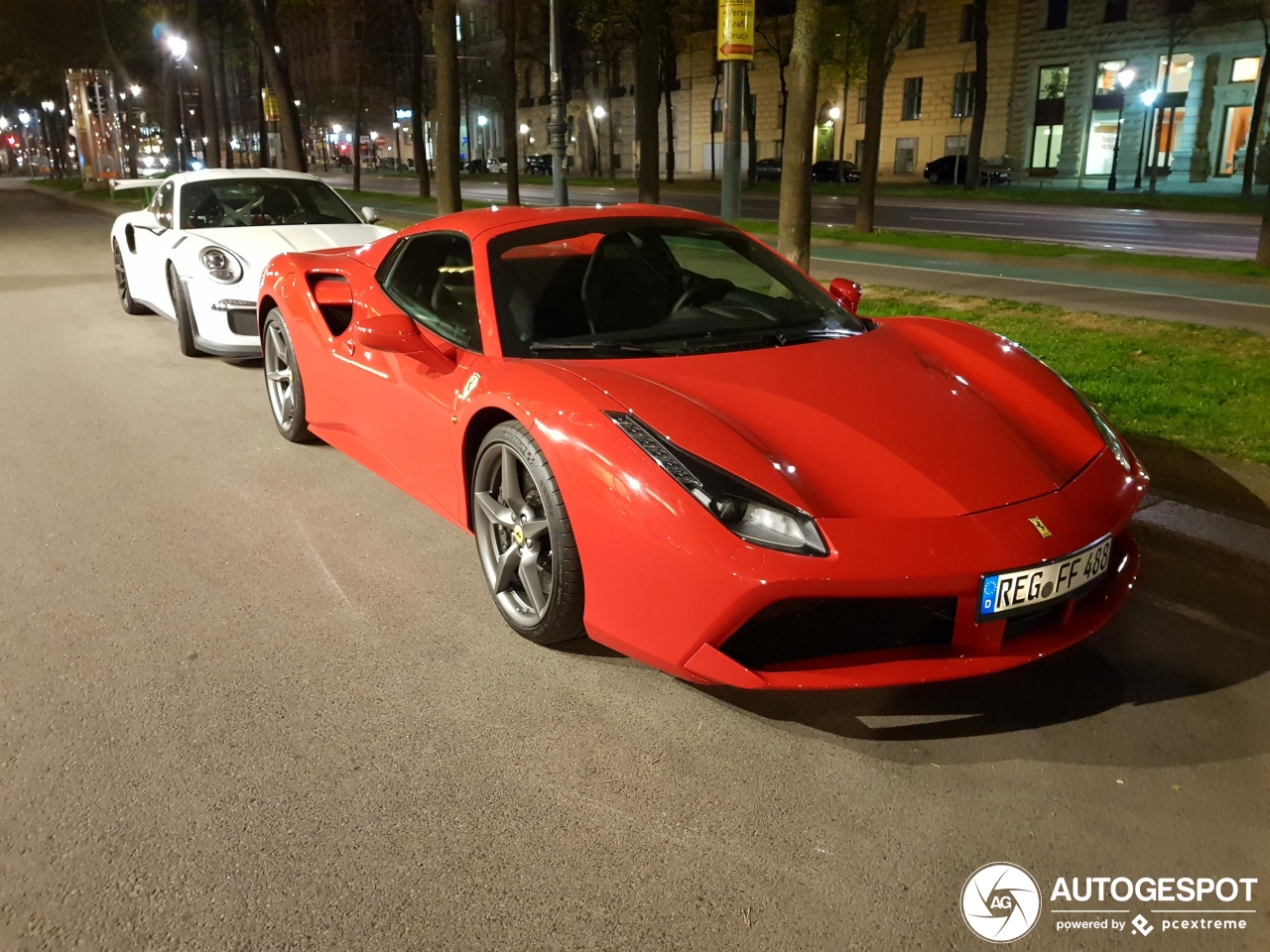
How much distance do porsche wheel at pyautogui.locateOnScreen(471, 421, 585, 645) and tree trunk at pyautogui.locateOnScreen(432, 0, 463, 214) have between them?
15.7 metres

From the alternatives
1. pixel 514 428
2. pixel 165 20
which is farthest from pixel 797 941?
pixel 165 20

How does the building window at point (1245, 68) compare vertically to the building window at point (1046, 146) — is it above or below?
above

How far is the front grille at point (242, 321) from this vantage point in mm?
7480

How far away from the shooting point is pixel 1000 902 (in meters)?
2.26

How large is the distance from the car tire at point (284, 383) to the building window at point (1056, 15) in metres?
46.4

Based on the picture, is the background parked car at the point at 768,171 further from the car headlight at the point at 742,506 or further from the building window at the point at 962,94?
the car headlight at the point at 742,506

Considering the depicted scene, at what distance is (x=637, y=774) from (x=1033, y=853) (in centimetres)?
98

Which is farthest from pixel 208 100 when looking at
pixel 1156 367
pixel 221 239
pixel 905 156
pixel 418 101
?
pixel 1156 367

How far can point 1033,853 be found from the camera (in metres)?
2.41

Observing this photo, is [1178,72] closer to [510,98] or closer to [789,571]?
[510,98]

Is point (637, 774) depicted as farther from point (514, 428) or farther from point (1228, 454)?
point (1228, 454)

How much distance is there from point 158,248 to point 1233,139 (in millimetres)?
42453

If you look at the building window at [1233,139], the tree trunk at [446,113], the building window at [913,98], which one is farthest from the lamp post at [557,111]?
the building window at [913,98]

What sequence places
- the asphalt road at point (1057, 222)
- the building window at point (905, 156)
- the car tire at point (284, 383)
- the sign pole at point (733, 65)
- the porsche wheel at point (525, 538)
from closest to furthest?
the porsche wheel at point (525, 538)
the car tire at point (284, 383)
the sign pole at point (733, 65)
the asphalt road at point (1057, 222)
the building window at point (905, 156)
